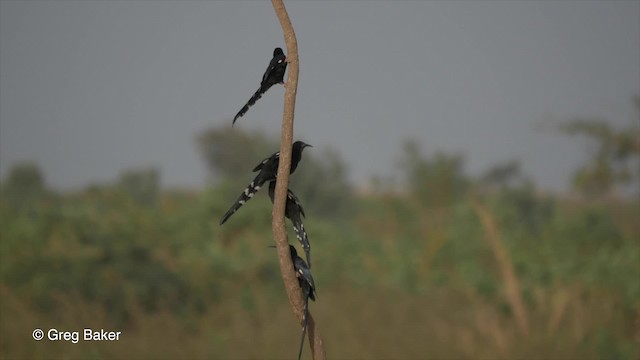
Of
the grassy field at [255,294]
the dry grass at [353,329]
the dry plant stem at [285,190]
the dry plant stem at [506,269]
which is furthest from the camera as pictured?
the dry plant stem at [506,269]

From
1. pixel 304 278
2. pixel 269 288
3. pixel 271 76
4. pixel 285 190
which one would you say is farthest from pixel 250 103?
pixel 269 288

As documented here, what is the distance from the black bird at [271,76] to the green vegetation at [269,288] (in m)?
3.41

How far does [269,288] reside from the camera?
684 cm

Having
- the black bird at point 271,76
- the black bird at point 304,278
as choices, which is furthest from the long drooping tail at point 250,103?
the black bird at point 304,278

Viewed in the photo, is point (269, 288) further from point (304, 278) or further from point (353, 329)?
point (304, 278)

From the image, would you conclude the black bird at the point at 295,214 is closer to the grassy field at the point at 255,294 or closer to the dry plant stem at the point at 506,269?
the grassy field at the point at 255,294

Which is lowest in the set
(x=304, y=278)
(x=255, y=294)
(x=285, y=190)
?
(x=304, y=278)

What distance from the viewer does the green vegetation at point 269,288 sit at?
503 cm

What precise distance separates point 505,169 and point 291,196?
15174mm

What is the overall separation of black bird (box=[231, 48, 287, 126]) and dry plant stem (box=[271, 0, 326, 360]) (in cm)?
6

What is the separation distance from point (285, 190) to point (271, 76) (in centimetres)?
22

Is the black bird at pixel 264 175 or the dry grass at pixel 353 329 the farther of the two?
the dry grass at pixel 353 329

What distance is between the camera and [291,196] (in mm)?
1274

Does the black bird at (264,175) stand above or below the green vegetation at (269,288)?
below
